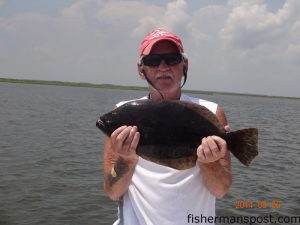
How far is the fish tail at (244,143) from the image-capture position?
387 cm

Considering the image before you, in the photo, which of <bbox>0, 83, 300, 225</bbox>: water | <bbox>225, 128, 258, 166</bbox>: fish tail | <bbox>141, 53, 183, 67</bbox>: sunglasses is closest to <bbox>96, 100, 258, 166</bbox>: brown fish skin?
<bbox>225, 128, 258, 166</bbox>: fish tail

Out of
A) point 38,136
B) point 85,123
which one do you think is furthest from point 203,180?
point 85,123

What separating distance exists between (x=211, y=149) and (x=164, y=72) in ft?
3.37

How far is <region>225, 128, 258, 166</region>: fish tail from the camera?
387 cm

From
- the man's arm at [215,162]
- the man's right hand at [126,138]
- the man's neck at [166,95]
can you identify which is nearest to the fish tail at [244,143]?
the man's arm at [215,162]

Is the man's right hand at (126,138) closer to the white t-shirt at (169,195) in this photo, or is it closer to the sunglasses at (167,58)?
the white t-shirt at (169,195)

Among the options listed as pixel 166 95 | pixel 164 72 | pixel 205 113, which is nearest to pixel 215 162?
pixel 205 113

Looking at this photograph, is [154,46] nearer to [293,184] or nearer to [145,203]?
[145,203]

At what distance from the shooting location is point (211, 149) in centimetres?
372

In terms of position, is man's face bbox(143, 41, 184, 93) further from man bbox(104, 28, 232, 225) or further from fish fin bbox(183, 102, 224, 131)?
fish fin bbox(183, 102, 224, 131)

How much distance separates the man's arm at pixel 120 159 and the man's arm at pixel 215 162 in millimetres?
680

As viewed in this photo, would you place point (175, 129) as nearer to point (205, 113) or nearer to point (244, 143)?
point (205, 113)

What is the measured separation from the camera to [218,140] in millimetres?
3754

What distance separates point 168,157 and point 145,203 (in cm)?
61
